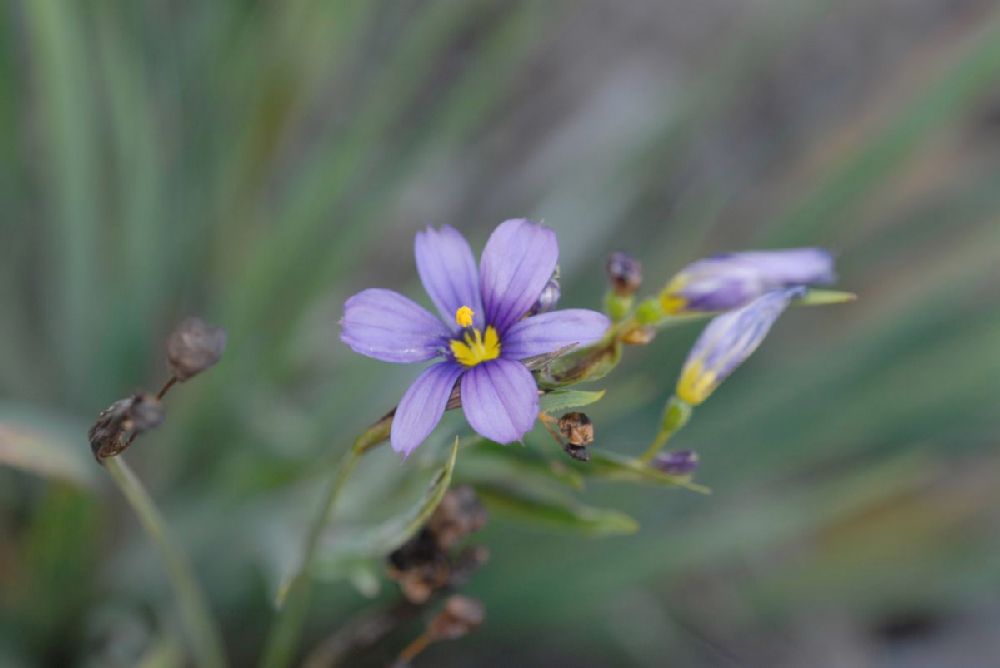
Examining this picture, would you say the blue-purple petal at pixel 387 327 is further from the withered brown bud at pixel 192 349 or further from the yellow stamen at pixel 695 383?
the yellow stamen at pixel 695 383

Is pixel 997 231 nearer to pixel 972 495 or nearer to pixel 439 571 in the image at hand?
pixel 972 495

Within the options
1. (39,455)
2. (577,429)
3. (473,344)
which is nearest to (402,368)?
(39,455)

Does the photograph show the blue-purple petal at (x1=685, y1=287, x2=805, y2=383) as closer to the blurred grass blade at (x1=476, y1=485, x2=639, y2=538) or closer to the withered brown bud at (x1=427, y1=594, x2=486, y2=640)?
the blurred grass blade at (x1=476, y1=485, x2=639, y2=538)

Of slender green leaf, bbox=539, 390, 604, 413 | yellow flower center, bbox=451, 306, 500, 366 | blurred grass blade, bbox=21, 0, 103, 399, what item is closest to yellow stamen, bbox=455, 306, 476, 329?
yellow flower center, bbox=451, 306, 500, 366

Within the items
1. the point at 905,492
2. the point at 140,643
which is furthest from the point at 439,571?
the point at 905,492

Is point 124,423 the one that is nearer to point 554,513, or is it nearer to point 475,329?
point 475,329

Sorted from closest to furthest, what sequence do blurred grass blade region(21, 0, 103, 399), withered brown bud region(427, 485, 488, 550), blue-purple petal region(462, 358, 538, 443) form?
blue-purple petal region(462, 358, 538, 443) < withered brown bud region(427, 485, 488, 550) < blurred grass blade region(21, 0, 103, 399)
